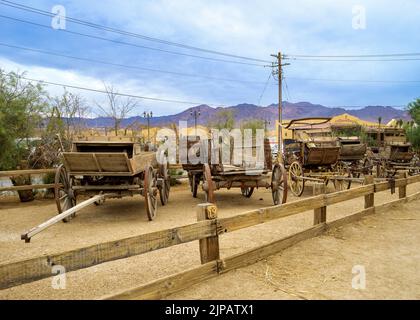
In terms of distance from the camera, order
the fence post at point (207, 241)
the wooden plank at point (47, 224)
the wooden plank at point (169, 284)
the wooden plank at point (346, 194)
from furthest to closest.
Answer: the wooden plank at point (346, 194) → the wooden plank at point (47, 224) → the fence post at point (207, 241) → the wooden plank at point (169, 284)

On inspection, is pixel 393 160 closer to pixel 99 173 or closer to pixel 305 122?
pixel 305 122

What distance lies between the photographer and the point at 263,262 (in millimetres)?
4234

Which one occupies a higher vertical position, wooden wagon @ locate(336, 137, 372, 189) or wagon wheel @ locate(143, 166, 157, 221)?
wooden wagon @ locate(336, 137, 372, 189)

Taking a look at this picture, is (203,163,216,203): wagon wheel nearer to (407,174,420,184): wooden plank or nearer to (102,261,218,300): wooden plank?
(102,261,218,300): wooden plank

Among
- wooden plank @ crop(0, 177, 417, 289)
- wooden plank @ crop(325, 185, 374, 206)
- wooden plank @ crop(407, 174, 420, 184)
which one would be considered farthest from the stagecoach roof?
wooden plank @ crop(0, 177, 417, 289)

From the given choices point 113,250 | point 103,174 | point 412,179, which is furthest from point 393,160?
point 113,250

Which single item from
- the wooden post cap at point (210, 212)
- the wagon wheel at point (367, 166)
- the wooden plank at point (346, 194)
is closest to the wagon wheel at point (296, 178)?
the wagon wheel at point (367, 166)

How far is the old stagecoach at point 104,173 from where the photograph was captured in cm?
736

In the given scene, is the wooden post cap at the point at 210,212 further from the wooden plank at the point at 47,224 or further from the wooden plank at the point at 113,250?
the wooden plank at the point at 47,224

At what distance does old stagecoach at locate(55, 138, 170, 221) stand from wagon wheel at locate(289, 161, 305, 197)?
4.88 metres

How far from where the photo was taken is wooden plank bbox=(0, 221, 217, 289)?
2.41 meters

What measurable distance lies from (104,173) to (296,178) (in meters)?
6.34

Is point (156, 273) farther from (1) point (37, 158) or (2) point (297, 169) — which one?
(1) point (37, 158)

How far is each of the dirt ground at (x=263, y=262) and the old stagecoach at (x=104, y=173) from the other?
2.08 feet
